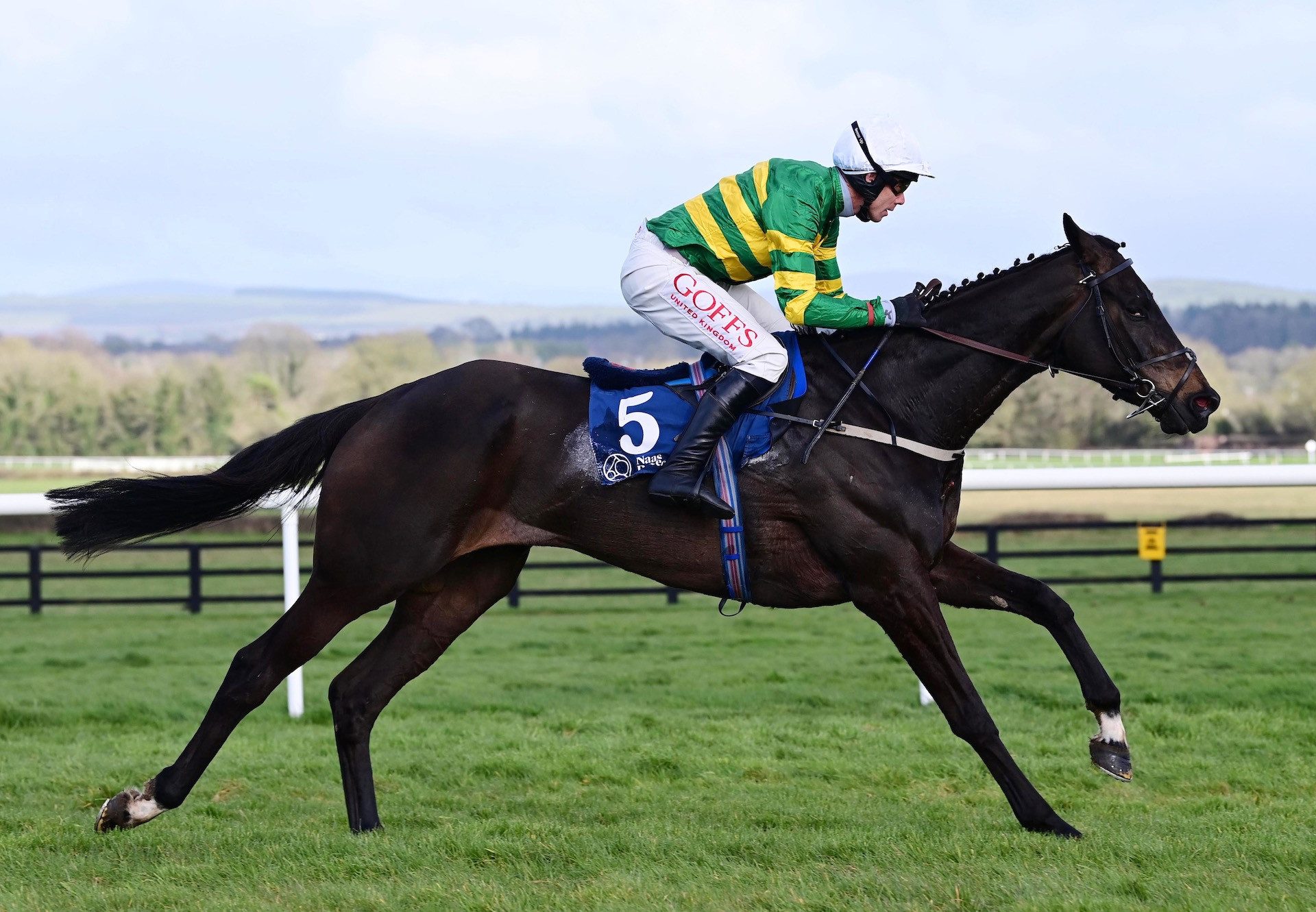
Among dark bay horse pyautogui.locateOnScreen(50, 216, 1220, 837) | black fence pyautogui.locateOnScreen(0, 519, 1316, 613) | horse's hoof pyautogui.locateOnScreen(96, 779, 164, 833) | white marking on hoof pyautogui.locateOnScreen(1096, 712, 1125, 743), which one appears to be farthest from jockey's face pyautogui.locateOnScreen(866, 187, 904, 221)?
black fence pyautogui.locateOnScreen(0, 519, 1316, 613)

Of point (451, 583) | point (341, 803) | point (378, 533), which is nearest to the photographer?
point (378, 533)

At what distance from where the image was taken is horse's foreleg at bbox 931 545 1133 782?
14.7ft

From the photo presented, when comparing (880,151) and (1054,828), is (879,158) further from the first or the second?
(1054,828)

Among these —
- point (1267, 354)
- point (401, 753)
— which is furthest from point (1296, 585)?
point (1267, 354)

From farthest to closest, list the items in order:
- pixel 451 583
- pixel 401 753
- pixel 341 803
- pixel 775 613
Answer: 1. pixel 775 613
2. pixel 401 753
3. pixel 341 803
4. pixel 451 583

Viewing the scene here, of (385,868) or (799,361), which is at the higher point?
(799,361)

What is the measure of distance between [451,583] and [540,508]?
529 millimetres

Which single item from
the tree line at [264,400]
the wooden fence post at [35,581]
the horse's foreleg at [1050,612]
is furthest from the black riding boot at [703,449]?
the tree line at [264,400]

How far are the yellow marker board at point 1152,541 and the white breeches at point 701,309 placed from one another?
10.5 metres

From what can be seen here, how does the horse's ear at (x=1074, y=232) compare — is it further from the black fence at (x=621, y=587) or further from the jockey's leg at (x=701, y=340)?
the black fence at (x=621, y=587)

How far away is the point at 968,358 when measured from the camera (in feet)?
15.0

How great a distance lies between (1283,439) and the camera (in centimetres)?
5681

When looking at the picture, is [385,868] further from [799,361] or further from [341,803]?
[799,361]

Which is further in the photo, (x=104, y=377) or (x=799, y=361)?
(x=104, y=377)
